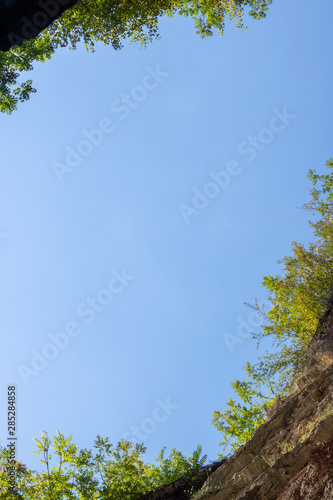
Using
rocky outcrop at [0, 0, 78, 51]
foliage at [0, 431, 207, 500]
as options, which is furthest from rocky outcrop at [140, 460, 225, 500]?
rocky outcrop at [0, 0, 78, 51]

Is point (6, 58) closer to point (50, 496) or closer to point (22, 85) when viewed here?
point (22, 85)

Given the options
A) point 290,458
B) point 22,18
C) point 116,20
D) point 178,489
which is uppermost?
point 116,20

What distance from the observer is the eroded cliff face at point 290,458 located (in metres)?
5.79

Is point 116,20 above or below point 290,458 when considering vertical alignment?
above

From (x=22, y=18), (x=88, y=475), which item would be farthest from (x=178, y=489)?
(x=22, y=18)

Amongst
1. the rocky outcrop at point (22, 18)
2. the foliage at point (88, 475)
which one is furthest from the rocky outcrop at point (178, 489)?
the rocky outcrop at point (22, 18)

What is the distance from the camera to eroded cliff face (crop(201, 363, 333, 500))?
5.79 m

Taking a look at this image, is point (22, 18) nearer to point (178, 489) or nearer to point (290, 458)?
point (290, 458)

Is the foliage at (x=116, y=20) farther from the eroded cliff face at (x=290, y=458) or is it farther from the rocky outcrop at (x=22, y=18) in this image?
the eroded cliff face at (x=290, y=458)

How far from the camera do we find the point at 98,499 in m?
12.3

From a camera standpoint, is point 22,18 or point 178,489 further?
point 178,489

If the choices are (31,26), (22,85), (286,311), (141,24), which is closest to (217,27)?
(141,24)

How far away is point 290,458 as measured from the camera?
6867 mm

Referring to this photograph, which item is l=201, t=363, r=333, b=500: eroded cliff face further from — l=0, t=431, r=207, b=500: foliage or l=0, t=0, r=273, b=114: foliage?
l=0, t=0, r=273, b=114: foliage
